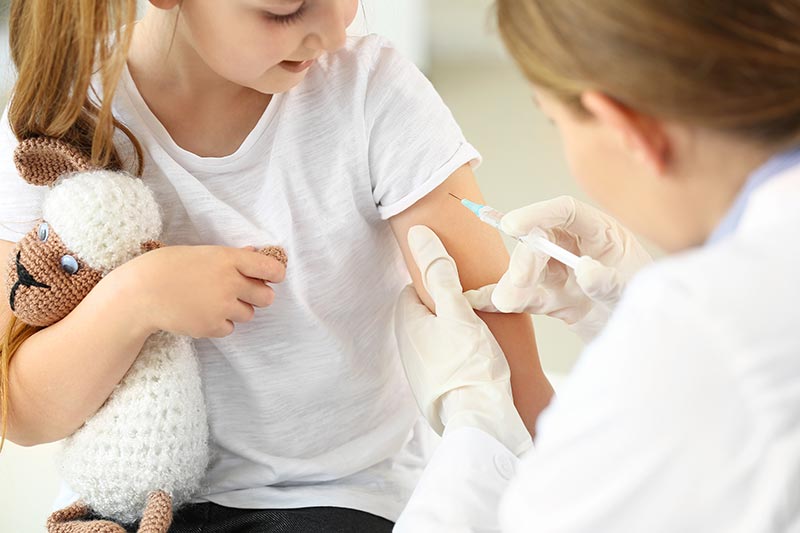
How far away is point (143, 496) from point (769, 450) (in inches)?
27.4

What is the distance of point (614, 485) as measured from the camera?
604 millimetres

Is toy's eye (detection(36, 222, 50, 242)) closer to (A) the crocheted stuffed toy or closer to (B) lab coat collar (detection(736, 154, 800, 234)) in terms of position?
(A) the crocheted stuffed toy

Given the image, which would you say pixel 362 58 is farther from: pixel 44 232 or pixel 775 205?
pixel 775 205

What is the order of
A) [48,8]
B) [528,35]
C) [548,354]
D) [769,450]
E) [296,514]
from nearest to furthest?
[769,450]
[528,35]
[48,8]
[296,514]
[548,354]

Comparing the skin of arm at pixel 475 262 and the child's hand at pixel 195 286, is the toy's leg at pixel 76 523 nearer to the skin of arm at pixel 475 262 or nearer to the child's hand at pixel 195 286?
the child's hand at pixel 195 286

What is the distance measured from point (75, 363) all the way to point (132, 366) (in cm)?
6

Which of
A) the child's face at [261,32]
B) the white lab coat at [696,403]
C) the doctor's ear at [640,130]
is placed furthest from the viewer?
the child's face at [261,32]

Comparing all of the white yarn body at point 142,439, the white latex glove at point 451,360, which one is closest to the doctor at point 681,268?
the white latex glove at point 451,360

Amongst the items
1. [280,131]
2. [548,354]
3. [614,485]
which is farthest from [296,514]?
[548,354]

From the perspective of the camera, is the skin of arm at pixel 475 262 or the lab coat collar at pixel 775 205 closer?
the lab coat collar at pixel 775 205

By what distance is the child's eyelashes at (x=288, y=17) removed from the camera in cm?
97

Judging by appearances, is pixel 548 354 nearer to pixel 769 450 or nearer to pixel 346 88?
pixel 346 88

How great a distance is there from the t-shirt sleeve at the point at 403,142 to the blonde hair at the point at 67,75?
0.28 metres

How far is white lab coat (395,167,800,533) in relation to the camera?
57 centimetres
